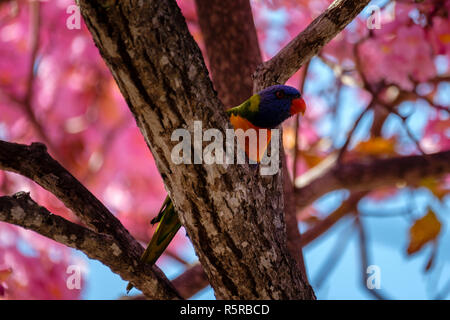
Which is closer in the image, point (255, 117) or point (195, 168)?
point (195, 168)

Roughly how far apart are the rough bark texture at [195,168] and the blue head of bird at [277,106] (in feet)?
2.07

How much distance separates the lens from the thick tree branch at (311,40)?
6.25 ft

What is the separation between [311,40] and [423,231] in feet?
5.06

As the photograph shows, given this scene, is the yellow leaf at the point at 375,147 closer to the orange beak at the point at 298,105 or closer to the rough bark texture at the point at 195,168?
the orange beak at the point at 298,105

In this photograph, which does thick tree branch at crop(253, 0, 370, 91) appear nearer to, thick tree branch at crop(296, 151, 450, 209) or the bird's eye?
the bird's eye

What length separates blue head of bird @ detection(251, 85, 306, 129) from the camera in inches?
93.4

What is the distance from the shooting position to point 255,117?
250cm

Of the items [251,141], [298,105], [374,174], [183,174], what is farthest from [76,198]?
[374,174]

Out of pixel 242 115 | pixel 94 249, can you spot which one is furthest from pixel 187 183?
pixel 242 115

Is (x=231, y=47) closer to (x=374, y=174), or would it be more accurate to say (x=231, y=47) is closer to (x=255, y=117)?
(x=255, y=117)

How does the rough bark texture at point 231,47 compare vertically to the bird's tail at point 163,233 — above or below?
above

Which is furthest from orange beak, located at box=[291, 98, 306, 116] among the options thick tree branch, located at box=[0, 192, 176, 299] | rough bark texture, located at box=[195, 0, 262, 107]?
thick tree branch, located at box=[0, 192, 176, 299]

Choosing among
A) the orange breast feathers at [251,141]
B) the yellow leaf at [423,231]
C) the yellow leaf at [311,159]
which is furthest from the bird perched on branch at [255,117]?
the yellow leaf at [311,159]
